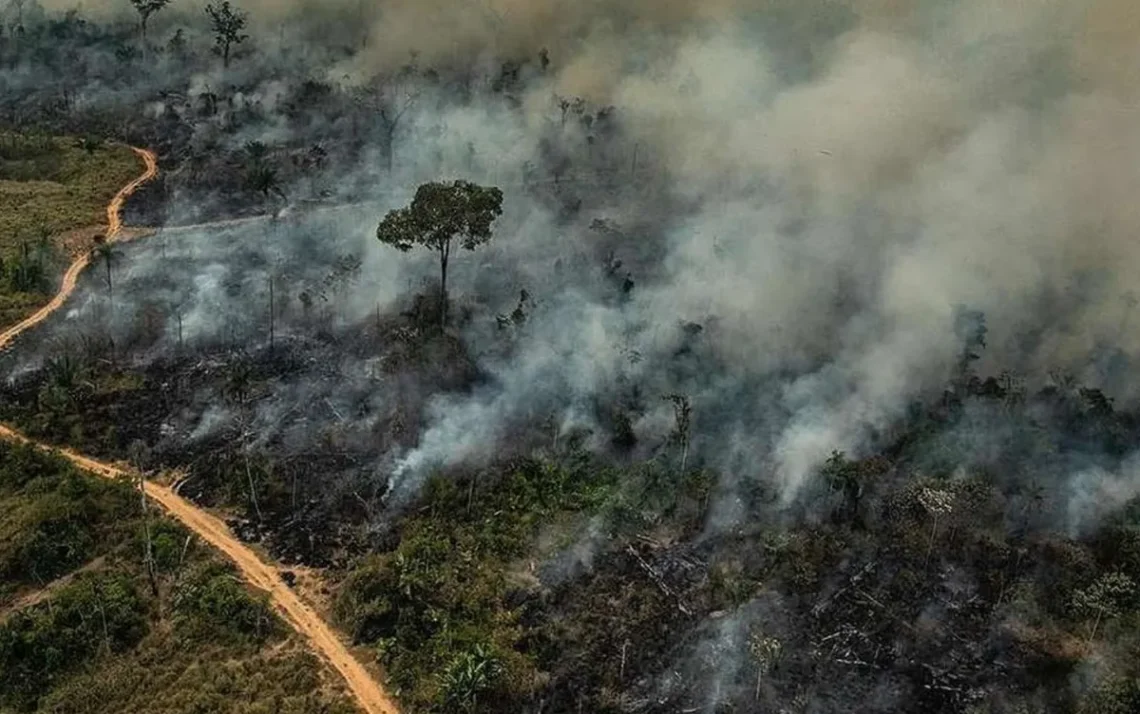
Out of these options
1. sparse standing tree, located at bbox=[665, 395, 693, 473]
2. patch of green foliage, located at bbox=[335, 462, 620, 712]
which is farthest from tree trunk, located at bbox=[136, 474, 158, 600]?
sparse standing tree, located at bbox=[665, 395, 693, 473]

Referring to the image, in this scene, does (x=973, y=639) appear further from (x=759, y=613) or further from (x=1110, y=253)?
(x=1110, y=253)

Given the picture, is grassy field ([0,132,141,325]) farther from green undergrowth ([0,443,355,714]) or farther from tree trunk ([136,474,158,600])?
tree trunk ([136,474,158,600])

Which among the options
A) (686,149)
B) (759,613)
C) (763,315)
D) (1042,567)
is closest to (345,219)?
(686,149)

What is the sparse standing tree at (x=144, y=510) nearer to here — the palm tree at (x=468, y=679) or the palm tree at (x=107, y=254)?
the palm tree at (x=468, y=679)

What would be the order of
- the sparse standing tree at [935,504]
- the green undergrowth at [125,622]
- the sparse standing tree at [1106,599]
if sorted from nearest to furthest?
1. the green undergrowth at [125,622]
2. the sparse standing tree at [1106,599]
3. the sparse standing tree at [935,504]

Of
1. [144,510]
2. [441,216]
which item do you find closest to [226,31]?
[441,216]

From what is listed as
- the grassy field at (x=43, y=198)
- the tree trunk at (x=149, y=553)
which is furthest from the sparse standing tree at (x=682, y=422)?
the grassy field at (x=43, y=198)
